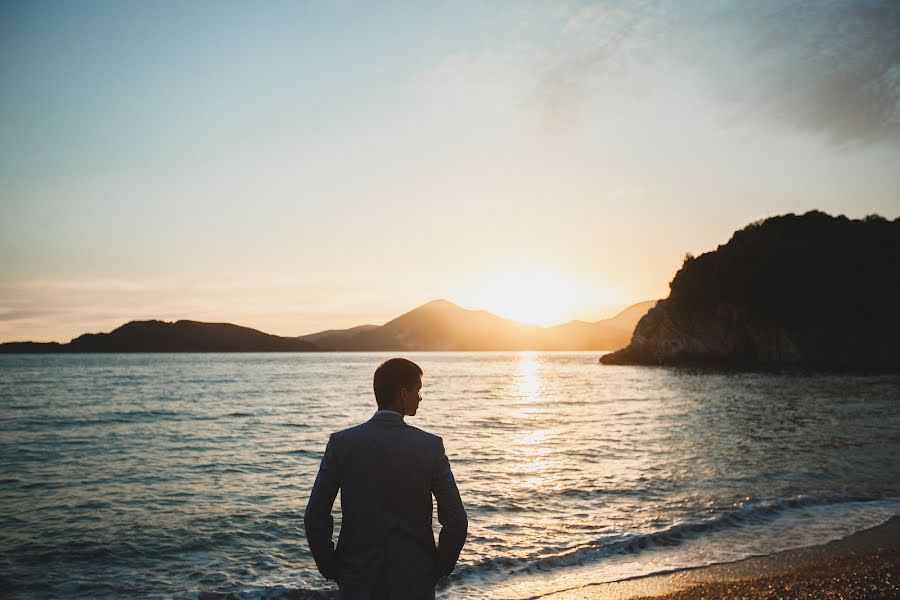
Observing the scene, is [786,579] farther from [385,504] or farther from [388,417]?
[388,417]

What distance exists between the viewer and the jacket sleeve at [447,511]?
3.26 m

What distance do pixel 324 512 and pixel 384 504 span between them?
0.38 meters

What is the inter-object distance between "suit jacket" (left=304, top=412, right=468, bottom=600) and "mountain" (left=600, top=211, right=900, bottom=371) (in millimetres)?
91556

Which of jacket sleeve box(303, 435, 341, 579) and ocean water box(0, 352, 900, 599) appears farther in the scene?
ocean water box(0, 352, 900, 599)

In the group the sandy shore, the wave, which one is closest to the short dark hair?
the sandy shore

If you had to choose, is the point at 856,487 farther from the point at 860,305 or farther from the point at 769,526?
the point at 860,305

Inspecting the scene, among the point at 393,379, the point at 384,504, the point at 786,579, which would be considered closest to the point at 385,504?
the point at 384,504

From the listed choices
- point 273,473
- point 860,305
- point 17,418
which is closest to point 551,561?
point 273,473

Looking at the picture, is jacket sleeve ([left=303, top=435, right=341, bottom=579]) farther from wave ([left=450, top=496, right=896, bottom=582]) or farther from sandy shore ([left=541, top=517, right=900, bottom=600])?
wave ([left=450, top=496, right=896, bottom=582])

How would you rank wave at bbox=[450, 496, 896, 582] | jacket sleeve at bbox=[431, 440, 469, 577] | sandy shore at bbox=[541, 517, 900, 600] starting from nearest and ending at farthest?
jacket sleeve at bbox=[431, 440, 469, 577] → sandy shore at bbox=[541, 517, 900, 600] → wave at bbox=[450, 496, 896, 582]

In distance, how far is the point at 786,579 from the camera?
784 centimetres

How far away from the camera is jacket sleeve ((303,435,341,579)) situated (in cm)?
319

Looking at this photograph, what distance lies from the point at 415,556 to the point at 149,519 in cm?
1187

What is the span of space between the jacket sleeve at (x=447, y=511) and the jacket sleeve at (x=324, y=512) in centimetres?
60
